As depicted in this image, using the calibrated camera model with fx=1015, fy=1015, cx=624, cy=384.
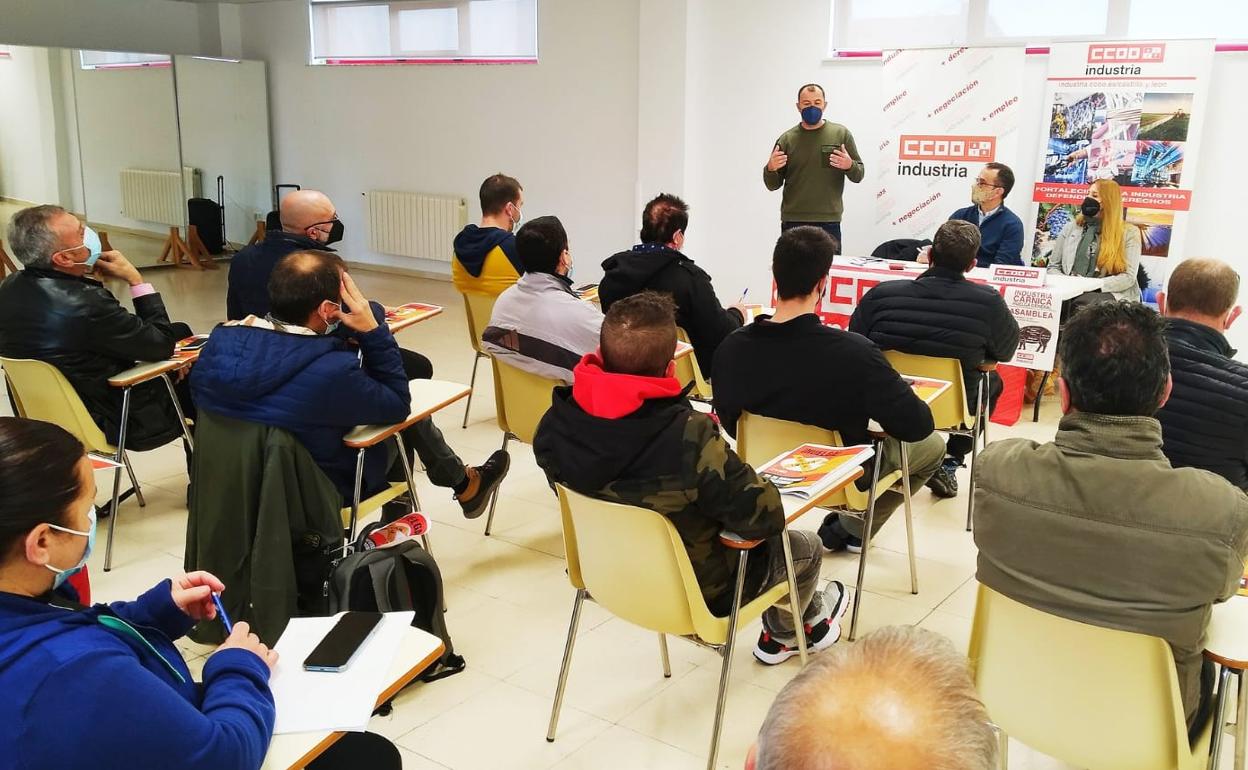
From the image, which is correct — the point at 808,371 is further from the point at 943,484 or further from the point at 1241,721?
the point at 943,484

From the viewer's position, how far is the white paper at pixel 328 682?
157 cm

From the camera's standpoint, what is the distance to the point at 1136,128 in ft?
19.0

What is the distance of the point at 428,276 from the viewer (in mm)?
9922

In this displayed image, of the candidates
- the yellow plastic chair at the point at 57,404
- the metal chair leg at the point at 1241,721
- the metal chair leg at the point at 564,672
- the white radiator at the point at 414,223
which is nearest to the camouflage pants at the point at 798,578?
the metal chair leg at the point at 564,672

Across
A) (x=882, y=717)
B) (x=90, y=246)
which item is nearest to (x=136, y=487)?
(x=90, y=246)

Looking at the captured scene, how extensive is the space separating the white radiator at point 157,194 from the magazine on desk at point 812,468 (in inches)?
364

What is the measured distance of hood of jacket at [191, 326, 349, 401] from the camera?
270 cm

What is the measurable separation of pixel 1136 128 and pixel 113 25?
9202 mm

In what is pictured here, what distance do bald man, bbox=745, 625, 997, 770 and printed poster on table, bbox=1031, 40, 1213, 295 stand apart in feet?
18.6

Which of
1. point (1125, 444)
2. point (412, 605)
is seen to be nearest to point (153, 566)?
point (412, 605)

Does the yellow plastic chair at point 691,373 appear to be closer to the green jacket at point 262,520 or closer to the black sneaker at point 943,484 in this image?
the black sneaker at point 943,484

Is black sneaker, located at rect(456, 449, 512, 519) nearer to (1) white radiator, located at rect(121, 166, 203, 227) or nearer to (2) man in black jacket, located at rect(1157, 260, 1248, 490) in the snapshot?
(2) man in black jacket, located at rect(1157, 260, 1248, 490)

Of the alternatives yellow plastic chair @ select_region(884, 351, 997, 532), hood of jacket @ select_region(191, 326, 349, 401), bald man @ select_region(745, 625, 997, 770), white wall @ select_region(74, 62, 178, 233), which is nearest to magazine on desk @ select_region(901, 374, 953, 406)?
yellow plastic chair @ select_region(884, 351, 997, 532)

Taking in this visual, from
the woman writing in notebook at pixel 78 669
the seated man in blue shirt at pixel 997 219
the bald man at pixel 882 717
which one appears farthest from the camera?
the seated man in blue shirt at pixel 997 219
